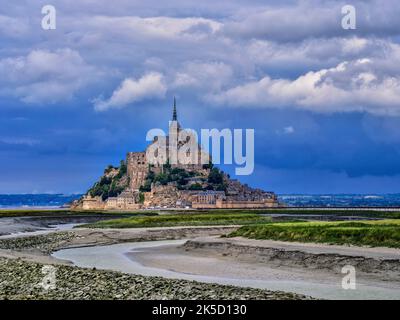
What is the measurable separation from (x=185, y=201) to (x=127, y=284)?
172 meters

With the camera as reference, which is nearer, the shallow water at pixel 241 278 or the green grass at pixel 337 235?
the shallow water at pixel 241 278

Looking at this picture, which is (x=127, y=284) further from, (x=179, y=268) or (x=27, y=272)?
(x=179, y=268)

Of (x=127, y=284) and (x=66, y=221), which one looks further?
(x=66, y=221)

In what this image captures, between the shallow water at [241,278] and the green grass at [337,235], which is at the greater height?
the green grass at [337,235]

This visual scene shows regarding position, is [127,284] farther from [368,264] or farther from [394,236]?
[394,236]

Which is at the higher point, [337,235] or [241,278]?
[337,235]

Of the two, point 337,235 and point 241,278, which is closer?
point 241,278

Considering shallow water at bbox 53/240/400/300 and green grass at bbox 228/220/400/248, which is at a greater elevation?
green grass at bbox 228/220/400/248

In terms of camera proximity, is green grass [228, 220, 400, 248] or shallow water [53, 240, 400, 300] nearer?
shallow water [53, 240, 400, 300]
